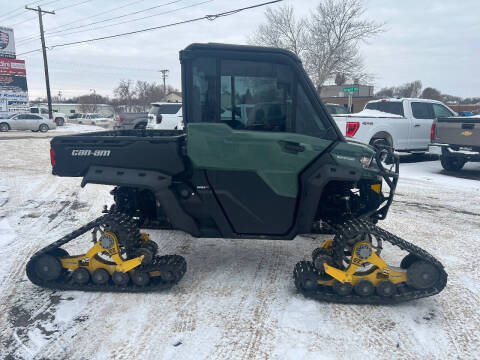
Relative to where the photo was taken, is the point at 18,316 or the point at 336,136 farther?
the point at 336,136

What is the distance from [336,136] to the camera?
327 centimetres

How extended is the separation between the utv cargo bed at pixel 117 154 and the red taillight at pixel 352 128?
24.9ft

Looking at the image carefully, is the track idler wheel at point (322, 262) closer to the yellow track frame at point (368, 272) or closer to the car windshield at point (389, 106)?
the yellow track frame at point (368, 272)

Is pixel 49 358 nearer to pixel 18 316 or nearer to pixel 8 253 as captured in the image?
pixel 18 316

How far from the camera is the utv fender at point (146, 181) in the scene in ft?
10.8

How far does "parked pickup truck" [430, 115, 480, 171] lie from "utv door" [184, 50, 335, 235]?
7.30m

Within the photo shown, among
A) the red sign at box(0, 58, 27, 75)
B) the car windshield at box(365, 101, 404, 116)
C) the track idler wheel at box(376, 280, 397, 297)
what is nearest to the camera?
the track idler wheel at box(376, 280, 397, 297)

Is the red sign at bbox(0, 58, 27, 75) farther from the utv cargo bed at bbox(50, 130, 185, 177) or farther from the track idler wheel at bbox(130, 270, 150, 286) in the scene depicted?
the track idler wheel at bbox(130, 270, 150, 286)

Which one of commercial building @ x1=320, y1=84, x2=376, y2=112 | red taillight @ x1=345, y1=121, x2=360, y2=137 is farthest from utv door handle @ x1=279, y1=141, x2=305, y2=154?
commercial building @ x1=320, y1=84, x2=376, y2=112

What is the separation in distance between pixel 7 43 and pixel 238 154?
38.0 metres

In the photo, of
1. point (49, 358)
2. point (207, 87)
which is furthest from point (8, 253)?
point (207, 87)

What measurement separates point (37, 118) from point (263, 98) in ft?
93.0

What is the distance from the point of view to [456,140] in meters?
8.93

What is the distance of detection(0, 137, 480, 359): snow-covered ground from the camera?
2654 mm
